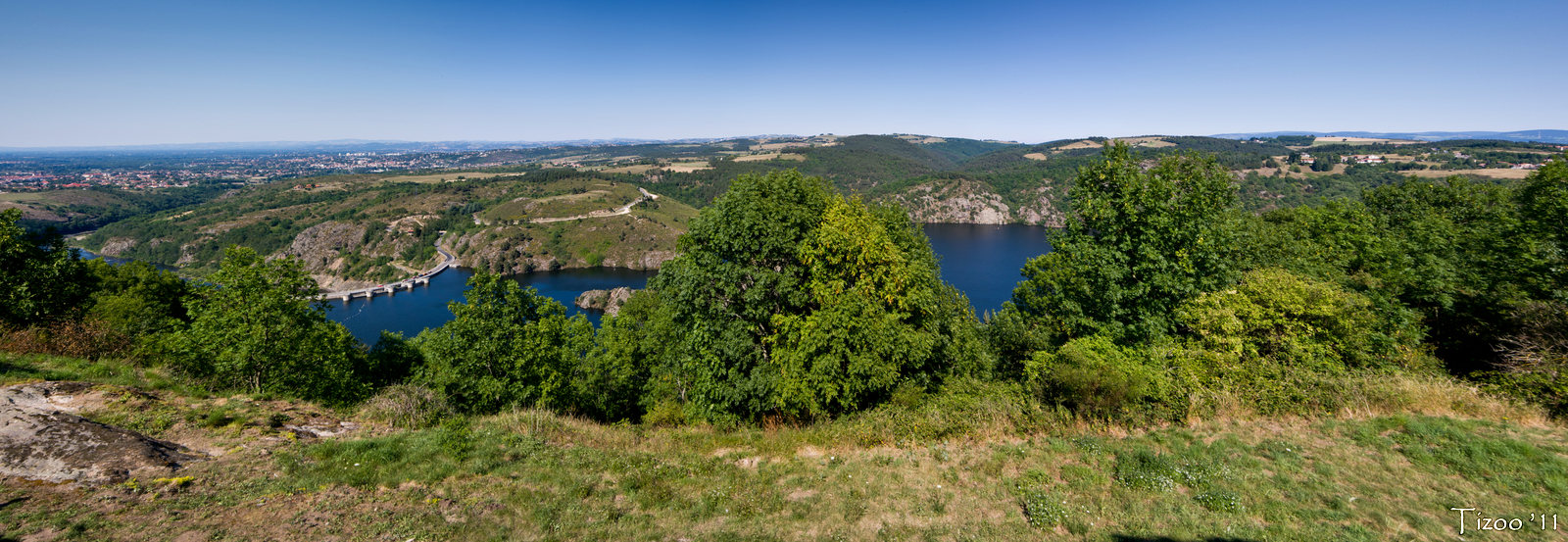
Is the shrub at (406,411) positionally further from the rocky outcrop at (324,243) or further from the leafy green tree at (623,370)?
the rocky outcrop at (324,243)

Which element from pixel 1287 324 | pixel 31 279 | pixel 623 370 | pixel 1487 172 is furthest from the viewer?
pixel 1487 172

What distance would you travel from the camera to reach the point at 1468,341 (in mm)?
18859

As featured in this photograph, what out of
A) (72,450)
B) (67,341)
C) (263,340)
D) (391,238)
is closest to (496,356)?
(263,340)

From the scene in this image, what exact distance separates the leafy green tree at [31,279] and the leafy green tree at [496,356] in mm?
11040

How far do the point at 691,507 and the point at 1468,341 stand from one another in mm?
28363

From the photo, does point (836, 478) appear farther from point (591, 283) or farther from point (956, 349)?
point (591, 283)

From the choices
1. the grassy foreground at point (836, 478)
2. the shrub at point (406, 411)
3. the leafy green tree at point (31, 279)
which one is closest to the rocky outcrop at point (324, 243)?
the leafy green tree at point (31, 279)

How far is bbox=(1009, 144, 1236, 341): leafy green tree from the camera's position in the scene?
17234 millimetres

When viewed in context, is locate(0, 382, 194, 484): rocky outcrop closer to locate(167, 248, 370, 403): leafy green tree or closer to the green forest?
the green forest

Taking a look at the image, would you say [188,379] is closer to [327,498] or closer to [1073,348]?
[327,498]

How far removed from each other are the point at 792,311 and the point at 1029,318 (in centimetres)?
1275

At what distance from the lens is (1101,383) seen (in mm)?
11820

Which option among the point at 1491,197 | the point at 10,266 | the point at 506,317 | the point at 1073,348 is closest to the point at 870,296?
the point at 1073,348
